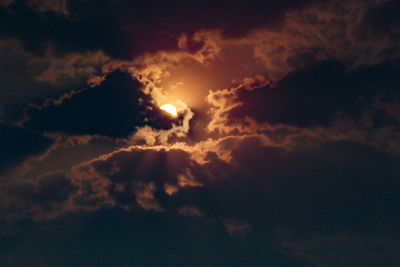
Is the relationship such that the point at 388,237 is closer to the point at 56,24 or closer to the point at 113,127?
the point at 113,127

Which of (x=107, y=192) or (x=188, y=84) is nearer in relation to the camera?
(x=188, y=84)

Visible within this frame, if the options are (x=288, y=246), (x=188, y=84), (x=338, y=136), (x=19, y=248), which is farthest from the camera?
(x=19, y=248)

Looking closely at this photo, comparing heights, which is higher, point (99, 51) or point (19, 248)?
point (99, 51)

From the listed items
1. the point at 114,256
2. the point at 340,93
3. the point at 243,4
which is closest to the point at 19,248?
the point at 114,256

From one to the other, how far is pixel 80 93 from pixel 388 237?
25.7 feet

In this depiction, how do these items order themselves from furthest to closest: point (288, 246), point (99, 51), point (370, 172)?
point (288, 246), point (370, 172), point (99, 51)

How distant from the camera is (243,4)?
3.67 m

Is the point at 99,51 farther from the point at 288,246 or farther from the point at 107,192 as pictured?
the point at 288,246

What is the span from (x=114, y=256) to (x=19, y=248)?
2704mm

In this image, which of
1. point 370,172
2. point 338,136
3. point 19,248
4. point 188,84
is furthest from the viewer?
point 19,248

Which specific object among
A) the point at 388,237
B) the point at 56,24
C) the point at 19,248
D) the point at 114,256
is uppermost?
the point at 56,24

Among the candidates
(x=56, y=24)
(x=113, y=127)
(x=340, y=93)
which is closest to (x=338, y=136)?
(x=340, y=93)

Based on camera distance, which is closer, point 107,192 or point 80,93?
point 80,93

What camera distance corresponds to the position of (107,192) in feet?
19.8
